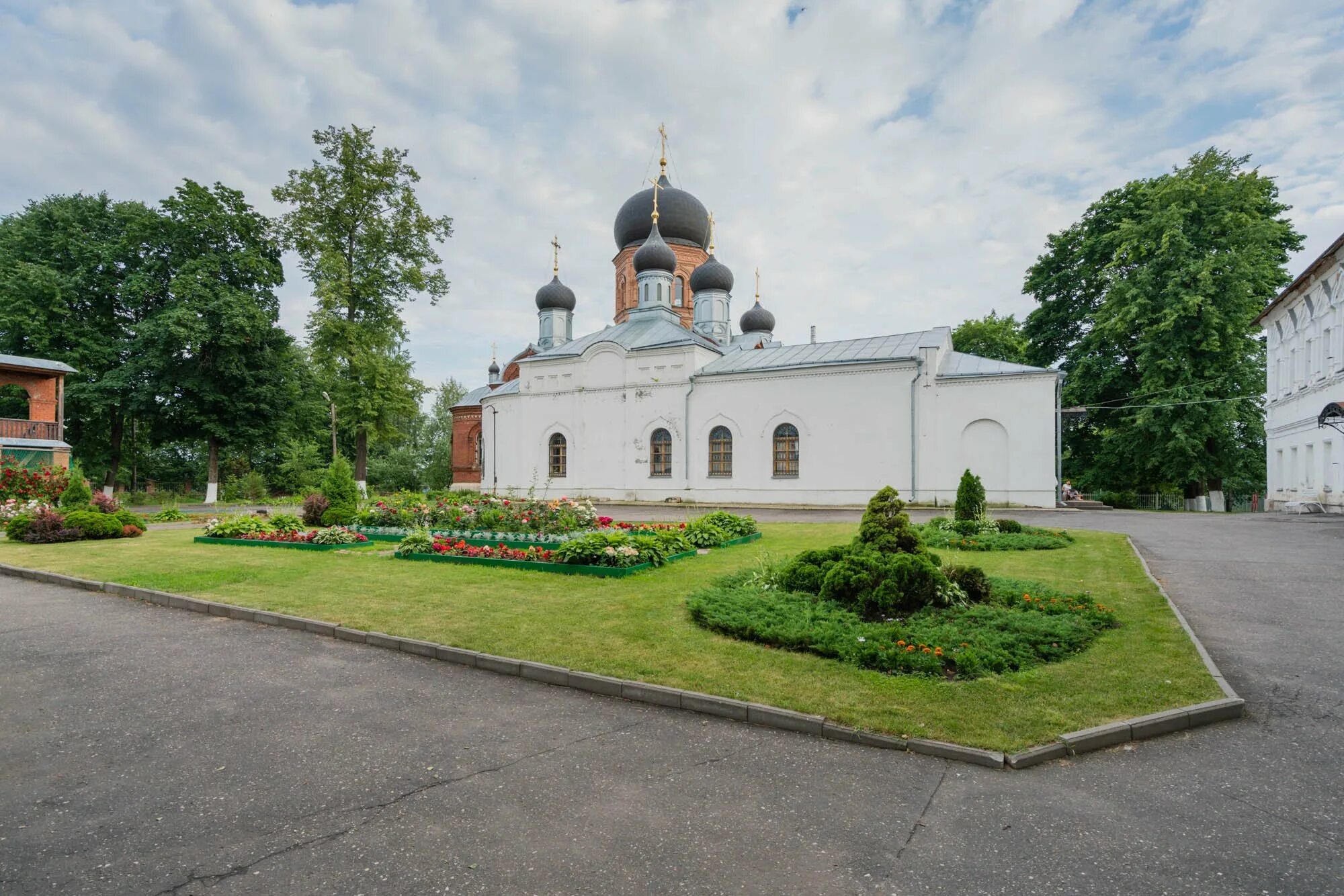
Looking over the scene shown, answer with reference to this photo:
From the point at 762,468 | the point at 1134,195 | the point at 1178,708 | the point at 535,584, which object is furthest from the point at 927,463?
the point at 1178,708

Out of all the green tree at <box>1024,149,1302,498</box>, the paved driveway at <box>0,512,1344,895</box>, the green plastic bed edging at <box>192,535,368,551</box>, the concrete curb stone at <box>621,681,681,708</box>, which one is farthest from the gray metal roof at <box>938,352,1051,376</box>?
the concrete curb stone at <box>621,681,681,708</box>

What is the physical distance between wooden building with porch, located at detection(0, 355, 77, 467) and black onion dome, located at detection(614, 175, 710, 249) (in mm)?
24132

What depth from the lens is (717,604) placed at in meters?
6.58

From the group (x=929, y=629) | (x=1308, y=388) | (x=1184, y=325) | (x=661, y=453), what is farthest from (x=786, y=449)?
(x=929, y=629)

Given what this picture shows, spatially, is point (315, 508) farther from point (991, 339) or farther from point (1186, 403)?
point (991, 339)

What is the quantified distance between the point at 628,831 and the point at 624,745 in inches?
37.8

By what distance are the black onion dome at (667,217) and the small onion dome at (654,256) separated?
10.9ft

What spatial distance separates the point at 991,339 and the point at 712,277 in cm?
1688

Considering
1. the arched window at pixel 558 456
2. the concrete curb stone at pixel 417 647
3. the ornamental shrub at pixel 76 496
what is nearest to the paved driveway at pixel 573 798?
the concrete curb stone at pixel 417 647

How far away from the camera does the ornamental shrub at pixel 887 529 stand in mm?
7023

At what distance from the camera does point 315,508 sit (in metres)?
14.9

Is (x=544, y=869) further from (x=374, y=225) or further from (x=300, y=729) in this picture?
(x=374, y=225)

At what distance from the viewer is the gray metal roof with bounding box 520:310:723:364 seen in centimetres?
2795

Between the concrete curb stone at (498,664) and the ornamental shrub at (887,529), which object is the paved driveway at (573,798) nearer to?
the concrete curb stone at (498,664)
